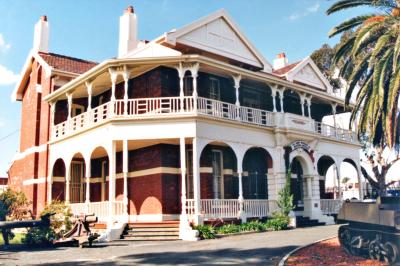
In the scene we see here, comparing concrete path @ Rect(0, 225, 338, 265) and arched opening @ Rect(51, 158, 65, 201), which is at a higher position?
arched opening @ Rect(51, 158, 65, 201)

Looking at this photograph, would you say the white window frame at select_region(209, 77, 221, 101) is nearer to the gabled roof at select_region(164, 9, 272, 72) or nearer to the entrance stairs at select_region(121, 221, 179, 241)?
the gabled roof at select_region(164, 9, 272, 72)

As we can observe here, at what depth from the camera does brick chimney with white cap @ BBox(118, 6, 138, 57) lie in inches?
974

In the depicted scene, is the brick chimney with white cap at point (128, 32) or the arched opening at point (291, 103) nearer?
Result: the brick chimney with white cap at point (128, 32)

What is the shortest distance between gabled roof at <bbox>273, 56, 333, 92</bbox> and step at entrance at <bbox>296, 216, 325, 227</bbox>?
335 inches

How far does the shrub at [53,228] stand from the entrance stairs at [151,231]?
2.63 meters

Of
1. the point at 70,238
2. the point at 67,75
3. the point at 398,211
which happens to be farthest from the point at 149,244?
the point at 67,75

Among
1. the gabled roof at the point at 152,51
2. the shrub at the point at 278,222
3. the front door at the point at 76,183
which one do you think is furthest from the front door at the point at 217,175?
the front door at the point at 76,183

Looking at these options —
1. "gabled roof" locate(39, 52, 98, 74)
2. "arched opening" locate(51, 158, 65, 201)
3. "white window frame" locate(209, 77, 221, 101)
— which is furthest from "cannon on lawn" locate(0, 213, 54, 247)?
"gabled roof" locate(39, 52, 98, 74)

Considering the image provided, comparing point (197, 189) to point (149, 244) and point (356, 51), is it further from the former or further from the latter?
point (356, 51)

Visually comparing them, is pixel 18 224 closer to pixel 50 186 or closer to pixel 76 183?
pixel 50 186

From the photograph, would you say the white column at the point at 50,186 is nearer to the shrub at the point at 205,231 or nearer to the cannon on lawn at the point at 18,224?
the cannon on lawn at the point at 18,224

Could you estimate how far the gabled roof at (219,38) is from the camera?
70.2 ft

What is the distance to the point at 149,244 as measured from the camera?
53.0 ft

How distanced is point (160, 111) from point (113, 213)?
16.1 ft
